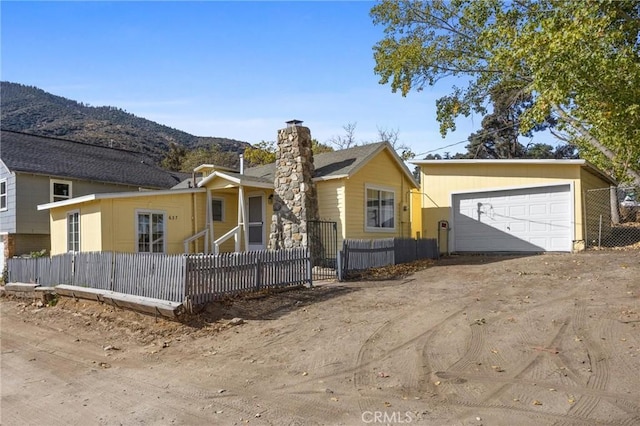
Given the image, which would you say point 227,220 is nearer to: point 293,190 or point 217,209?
point 217,209

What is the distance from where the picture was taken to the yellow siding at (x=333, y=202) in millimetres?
15773

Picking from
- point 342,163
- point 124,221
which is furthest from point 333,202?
point 124,221

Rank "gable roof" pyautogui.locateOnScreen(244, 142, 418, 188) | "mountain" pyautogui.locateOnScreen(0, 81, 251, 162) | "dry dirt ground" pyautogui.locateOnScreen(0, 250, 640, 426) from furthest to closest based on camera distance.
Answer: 1. "mountain" pyautogui.locateOnScreen(0, 81, 251, 162)
2. "gable roof" pyautogui.locateOnScreen(244, 142, 418, 188)
3. "dry dirt ground" pyautogui.locateOnScreen(0, 250, 640, 426)

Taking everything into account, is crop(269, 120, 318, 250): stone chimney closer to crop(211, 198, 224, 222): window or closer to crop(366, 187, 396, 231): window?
crop(366, 187, 396, 231): window

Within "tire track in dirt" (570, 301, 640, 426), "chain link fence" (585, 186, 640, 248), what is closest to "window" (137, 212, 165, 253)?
"tire track in dirt" (570, 301, 640, 426)

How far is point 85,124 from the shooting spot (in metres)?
76.0

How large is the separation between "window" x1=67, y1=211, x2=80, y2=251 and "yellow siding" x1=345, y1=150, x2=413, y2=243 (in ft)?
30.2

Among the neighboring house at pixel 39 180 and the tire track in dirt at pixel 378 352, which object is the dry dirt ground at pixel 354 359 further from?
the neighboring house at pixel 39 180

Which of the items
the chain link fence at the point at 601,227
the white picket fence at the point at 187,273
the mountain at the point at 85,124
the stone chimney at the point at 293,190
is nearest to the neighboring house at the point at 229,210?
the stone chimney at the point at 293,190

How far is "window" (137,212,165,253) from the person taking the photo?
16.2 m

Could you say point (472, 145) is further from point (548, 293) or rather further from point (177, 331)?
point (177, 331)

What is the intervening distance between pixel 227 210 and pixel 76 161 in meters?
9.66

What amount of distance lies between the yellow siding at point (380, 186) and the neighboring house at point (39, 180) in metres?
13.3

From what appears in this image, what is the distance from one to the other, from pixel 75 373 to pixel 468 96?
61.9 feet
